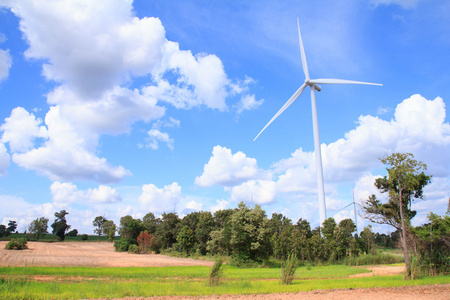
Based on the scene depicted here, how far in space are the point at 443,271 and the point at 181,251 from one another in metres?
67.8

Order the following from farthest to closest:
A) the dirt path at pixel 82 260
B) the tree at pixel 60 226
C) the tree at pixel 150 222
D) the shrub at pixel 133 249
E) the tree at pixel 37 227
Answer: the tree at pixel 60 226 < the tree at pixel 37 227 < the tree at pixel 150 222 < the shrub at pixel 133 249 < the dirt path at pixel 82 260

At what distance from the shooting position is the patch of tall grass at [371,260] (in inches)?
2343

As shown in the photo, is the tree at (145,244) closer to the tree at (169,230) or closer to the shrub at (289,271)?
Result: the tree at (169,230)

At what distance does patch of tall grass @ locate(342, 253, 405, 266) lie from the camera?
59.5 meters

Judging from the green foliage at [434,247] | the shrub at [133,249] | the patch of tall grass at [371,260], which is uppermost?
the green foliage at [434,247]

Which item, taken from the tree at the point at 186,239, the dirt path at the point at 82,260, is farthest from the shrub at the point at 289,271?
the tree at the point at 186,239

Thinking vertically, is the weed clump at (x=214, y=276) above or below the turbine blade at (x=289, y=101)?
below

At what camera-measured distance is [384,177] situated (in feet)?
137

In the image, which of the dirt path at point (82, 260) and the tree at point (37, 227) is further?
the tree at point (37, 227)

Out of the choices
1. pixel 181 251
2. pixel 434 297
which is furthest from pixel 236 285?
pixel 181 251

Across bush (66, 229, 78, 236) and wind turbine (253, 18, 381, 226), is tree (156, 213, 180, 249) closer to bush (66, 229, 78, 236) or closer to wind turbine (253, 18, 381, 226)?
wind turbine (253, 18, 381, 226)

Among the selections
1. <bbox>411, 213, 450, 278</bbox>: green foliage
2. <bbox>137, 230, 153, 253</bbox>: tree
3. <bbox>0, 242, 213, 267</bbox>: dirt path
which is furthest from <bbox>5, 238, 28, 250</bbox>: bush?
A: <bbox>411, 213, 450, 278</bbox>: green foliage

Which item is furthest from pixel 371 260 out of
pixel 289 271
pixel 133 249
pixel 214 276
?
pixel 133 249

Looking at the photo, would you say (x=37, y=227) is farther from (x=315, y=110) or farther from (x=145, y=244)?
(x=315, y=110)
